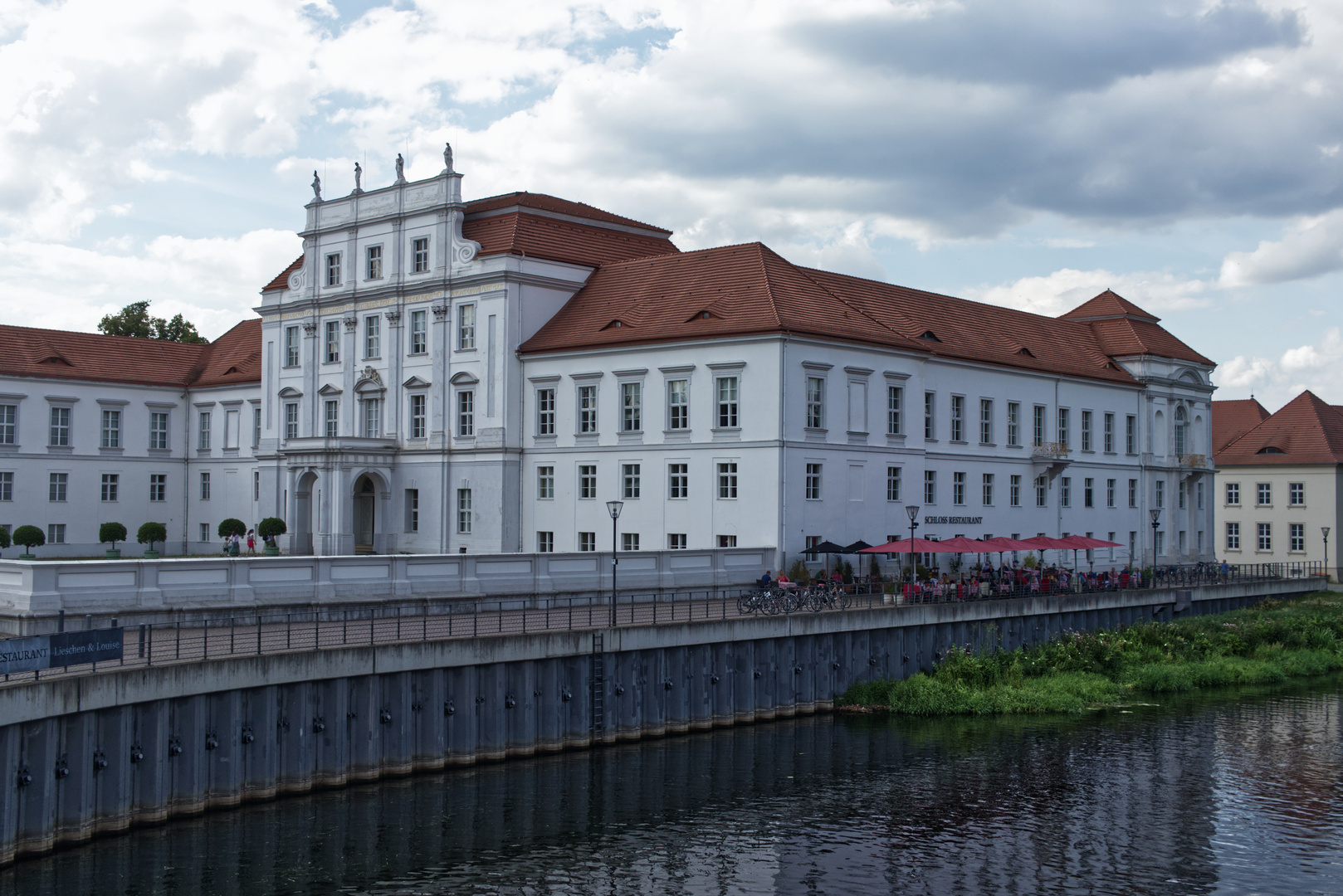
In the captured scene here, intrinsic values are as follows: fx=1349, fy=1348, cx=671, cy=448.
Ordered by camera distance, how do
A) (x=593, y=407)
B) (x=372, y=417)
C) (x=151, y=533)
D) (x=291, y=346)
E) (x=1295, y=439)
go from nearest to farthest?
1. (x=593, y=407)
2. (x=372, y=417)
3. (x=291, y=346)
4. (x=151, y=533)
5. (x=1295, y=439)

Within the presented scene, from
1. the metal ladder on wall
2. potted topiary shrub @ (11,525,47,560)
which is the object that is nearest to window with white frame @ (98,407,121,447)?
potted topiary shrub @ (11,525,47,560)

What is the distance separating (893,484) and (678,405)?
9690mm

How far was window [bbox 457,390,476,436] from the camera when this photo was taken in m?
61.7

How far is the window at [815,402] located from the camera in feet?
172

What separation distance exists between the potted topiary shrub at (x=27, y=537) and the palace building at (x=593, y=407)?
4259 mm

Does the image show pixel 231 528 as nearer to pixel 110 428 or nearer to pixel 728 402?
pixel 110 428

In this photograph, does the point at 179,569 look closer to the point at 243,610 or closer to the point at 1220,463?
the point at 243,610

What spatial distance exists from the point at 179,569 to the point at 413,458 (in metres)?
30.4


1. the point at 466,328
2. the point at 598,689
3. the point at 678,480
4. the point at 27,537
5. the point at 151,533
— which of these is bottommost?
the point at 598,689

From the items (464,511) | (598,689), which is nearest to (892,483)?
(464,511)

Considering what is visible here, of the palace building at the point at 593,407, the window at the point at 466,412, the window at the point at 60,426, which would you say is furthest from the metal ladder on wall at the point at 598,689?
the window at the point at 60,426

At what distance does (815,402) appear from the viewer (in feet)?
173

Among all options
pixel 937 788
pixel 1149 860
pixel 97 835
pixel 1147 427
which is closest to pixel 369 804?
pixel 97 835

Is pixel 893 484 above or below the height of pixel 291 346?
below
